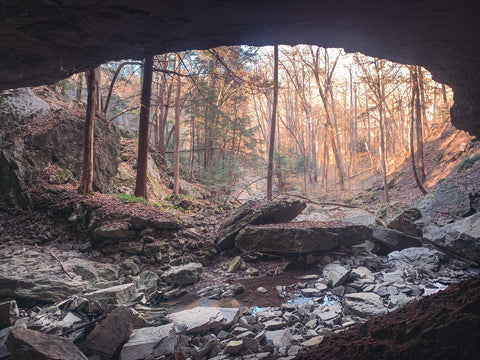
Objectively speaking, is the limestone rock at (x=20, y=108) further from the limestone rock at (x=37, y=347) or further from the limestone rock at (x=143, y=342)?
the limestone rock at (x=143, y=342)

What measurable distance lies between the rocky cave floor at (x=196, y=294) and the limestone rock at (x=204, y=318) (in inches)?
0.7

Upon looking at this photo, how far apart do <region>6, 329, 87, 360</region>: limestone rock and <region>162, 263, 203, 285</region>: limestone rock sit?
3242 millimetres

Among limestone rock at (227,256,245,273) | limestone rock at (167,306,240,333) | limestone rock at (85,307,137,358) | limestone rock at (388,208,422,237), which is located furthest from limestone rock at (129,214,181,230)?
limestone rock at (388,208,422,237)

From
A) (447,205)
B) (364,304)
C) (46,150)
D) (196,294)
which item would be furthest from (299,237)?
(46,150)

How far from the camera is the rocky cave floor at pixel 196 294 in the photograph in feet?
6.62

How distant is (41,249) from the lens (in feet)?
18.9

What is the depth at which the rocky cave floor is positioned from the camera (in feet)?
6.62

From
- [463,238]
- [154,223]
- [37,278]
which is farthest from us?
[154,223]

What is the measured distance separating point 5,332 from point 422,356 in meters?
4.36

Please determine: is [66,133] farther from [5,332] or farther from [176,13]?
[176,13]

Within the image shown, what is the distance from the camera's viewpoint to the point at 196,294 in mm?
5383

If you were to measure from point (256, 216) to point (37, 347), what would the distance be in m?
5.99

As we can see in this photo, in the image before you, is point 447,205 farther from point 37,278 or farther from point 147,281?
point 37,278

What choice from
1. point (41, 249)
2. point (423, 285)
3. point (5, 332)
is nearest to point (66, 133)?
point (41, 249)
